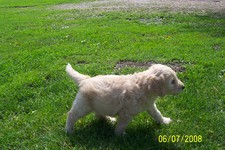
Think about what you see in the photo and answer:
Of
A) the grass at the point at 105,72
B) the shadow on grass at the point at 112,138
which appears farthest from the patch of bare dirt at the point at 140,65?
the shadow on grass at the point at 112,138

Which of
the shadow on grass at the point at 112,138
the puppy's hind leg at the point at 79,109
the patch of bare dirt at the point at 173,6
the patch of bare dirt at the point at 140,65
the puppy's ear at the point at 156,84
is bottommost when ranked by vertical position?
the patch of bare dirt at the point at 173,6

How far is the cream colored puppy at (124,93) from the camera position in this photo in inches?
191

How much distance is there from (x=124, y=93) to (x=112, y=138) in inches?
29.0

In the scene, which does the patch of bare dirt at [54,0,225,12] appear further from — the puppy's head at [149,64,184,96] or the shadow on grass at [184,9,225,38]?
the puppy's head at [149,64,184,96]

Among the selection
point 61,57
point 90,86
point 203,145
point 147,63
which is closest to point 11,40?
point 61,57

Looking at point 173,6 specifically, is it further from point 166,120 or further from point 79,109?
point 79,109

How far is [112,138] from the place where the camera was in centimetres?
495

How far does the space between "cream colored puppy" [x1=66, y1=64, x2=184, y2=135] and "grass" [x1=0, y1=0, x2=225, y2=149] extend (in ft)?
1.29

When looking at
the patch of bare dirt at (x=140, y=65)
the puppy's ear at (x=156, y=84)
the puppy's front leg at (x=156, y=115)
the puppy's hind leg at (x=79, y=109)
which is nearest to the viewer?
the puppy's ear at (x=156, y=84)

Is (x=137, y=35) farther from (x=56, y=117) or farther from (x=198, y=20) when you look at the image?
(x=56, y=117)

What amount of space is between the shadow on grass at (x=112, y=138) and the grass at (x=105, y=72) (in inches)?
Result: 0.6

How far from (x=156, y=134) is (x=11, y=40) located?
32.9ft
